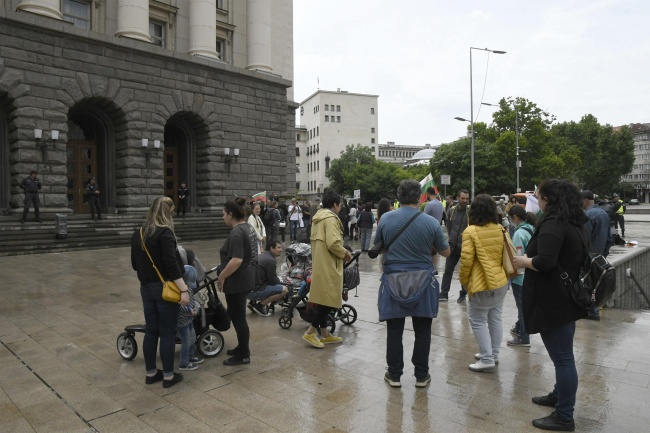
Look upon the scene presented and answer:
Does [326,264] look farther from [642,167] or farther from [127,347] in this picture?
[642,167]

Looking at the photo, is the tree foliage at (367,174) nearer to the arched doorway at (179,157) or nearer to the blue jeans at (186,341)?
the arched doorway at (179,157)

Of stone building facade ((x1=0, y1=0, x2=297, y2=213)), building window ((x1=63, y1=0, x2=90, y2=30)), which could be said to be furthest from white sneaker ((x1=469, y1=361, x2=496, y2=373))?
building window ((x1=63, y1=0, x2=90, y2=30))

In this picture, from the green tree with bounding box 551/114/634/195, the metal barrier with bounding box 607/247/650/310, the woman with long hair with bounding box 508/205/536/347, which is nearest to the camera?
the woman with long hair with bounding box 508/205/536/347

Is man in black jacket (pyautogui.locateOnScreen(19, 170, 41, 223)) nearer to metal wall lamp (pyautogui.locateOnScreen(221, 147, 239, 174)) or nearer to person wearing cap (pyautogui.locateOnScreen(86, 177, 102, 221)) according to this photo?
person wearing cap (pyautogui.locateOnScreen(86, 177, 102, 221))

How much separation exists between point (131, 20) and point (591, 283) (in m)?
22.4

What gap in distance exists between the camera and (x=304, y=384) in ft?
15.5

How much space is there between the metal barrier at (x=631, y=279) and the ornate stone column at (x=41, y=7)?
67.4ft

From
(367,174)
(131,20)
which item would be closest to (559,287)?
(131,20)

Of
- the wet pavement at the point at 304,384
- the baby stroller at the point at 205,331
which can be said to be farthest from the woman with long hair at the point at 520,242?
the baby stroller at the point at 205,331

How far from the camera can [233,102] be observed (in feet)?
81.0

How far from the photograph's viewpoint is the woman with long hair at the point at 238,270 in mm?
5059

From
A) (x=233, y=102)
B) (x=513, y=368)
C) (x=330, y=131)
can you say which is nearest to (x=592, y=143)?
(x=330, y=131)

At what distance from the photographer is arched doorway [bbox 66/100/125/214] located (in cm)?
2128

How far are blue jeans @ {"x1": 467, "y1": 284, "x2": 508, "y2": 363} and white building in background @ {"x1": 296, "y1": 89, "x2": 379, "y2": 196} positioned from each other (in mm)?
99712
